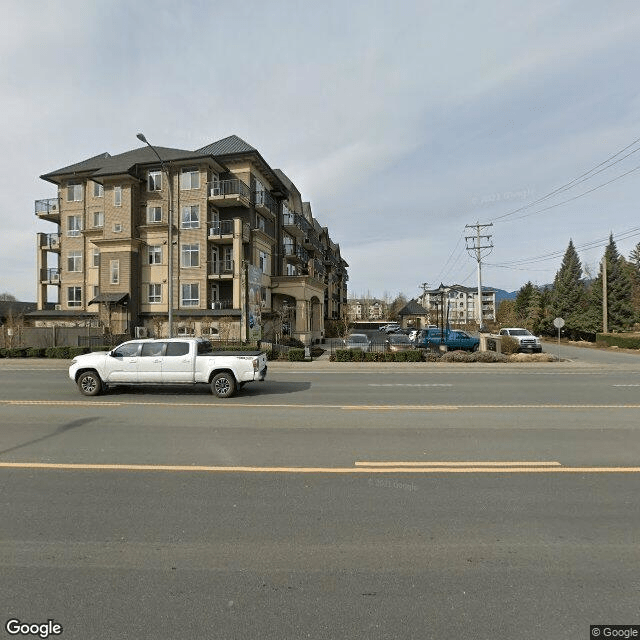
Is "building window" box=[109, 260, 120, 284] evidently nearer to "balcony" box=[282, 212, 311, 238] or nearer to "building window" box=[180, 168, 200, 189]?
"building window" box=[180, 168, 200, 189]

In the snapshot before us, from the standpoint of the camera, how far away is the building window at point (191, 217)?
101 feet

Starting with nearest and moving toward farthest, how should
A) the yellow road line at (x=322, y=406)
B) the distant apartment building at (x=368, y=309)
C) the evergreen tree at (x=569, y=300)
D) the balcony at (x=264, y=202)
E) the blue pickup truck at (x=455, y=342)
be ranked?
1. the yellow road line at (x=322, y=406)
2. the blue pickup truck at (x=455, y=342)
3. the balcony at (x=264, y=202)
4. the evergreen tree at (x=569, y=300)
5. the distant apartment building at (x=368, y=309)

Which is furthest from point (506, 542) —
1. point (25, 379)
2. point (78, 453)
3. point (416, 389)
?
point (25, 379)

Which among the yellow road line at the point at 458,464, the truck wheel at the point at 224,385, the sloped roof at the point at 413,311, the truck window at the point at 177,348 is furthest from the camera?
the sloped roof at the point at 413,311

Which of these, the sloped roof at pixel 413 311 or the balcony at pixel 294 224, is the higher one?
the balcony at pixel 294 224

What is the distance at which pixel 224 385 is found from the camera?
34.5 feet

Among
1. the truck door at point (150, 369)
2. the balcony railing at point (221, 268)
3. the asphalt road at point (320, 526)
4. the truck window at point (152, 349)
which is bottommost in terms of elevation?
the asphalt road at point (320, 526)

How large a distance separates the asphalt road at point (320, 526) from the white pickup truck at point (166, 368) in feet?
8.46

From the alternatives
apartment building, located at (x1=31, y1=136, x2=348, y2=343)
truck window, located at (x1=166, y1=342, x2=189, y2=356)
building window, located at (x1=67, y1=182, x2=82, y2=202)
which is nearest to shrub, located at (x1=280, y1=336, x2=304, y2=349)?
apartment building, located at (x1=31, y1=136, x2=348, y2=343)

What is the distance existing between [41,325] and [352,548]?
35987 millimetres

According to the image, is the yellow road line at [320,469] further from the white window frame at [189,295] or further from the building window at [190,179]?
the building window at [190,179]

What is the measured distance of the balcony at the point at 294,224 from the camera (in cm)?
3809

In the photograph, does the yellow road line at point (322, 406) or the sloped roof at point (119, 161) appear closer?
the yellow road line at point (322, 406)

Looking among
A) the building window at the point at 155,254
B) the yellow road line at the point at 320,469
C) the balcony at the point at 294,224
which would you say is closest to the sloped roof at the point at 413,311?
the balcony at the point at 294,224
